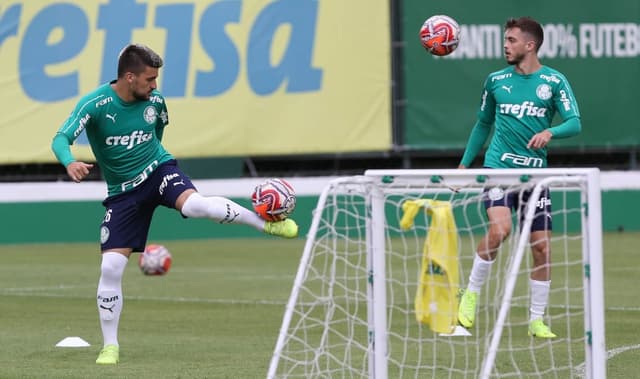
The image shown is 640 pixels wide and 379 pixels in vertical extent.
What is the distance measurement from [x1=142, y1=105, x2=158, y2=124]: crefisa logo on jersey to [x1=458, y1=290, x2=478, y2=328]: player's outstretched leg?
2596 mm

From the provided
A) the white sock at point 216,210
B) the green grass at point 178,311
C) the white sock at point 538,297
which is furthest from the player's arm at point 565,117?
the white sock at point 216,210

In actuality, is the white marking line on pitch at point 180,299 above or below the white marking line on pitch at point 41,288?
above

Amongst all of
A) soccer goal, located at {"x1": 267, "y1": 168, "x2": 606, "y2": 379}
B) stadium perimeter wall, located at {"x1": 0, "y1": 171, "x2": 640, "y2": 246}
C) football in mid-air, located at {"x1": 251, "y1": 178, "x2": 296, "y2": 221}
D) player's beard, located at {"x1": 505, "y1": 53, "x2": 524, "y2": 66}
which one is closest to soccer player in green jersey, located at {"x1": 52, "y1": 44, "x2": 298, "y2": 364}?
football in mid-air, located at {"x1": 251, "y1": 178, "x2": 296, "y2": 221}

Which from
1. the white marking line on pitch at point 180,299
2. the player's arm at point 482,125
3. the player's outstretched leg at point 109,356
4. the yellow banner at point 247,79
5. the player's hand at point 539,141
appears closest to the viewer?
the player's outstretched leg at point 109,356

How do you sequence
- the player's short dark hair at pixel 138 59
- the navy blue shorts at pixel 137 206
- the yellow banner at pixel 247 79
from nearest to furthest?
the player's short dark hair at pixel 138 59 → the navy blue shorts at pixel 137 206 → the yellow banner at pixel 247 79

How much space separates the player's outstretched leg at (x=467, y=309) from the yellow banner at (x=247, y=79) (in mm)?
11350

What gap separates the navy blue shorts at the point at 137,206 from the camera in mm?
9062

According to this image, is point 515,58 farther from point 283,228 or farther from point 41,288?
Result: point 41,288

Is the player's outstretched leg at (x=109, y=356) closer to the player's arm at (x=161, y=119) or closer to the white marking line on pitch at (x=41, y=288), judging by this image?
the player's arm at (x=161, y=119)

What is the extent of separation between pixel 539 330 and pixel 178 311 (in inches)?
146

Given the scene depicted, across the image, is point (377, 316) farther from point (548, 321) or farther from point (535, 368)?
point (548, 321)

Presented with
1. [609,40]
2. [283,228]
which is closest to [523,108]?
[283,228]

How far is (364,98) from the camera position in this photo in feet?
71.0

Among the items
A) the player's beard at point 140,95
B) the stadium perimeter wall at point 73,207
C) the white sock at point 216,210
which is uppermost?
the player's beard at point 140,95
